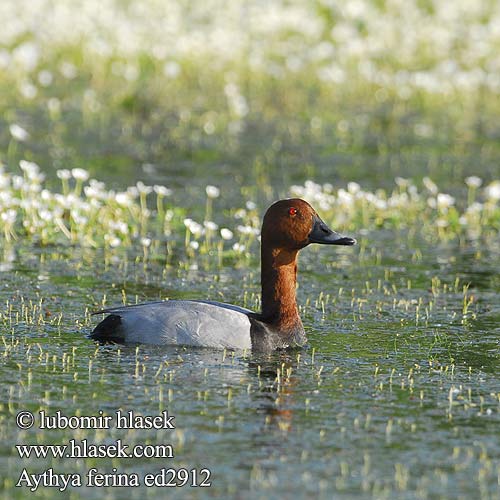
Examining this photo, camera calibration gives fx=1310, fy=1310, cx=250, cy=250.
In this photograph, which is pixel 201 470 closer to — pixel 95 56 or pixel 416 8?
pixel 95 56

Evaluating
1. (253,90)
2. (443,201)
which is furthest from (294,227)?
(253,90)

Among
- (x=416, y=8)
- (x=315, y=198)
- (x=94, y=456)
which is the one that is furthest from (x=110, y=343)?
(x=416, y=8)

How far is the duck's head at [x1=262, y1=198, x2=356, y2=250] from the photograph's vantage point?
983 centimetres

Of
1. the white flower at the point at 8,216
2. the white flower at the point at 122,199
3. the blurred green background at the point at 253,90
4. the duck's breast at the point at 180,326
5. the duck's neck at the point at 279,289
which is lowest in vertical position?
the duck's breast at the point at 180,326

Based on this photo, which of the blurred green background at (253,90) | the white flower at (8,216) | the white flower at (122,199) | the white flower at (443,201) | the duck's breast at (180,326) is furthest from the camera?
the blurred green background at (253,90)

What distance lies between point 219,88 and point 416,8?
7063 millimetres

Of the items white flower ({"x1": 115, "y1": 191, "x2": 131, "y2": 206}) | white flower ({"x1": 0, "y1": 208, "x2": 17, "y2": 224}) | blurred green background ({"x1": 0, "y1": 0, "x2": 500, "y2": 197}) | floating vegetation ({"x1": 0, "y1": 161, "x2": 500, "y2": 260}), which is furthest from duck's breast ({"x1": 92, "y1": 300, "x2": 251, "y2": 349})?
blurred green background ({"x1": 0, "y1": 0, "x2": 500, "y2": 197})

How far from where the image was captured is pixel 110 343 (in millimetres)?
9492

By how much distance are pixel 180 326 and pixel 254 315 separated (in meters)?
0.69

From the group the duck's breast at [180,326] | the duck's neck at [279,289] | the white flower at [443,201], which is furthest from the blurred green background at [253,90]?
the duck's breast at [180,326]

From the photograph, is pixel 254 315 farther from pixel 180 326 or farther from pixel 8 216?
pixel 8 216

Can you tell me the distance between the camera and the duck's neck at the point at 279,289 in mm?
9750

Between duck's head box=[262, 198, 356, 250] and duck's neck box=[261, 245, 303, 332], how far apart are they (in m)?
0.09

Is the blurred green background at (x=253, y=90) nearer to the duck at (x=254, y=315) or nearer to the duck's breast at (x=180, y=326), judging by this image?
the duck at (x=254, y=315)
